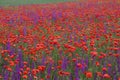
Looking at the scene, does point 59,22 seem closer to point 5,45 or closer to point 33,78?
point 5,45

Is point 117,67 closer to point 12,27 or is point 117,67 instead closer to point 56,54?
point 56,54

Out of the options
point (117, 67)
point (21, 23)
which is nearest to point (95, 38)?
point (117, 67)

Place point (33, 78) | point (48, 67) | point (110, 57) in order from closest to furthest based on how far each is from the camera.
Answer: point (33, 78)
point (48, 67)
point (110, 57)

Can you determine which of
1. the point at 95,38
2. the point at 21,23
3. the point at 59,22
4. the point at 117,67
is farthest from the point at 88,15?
the point at 117,67

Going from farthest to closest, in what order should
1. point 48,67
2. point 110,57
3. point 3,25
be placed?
point 3,25, point 110,57, point 48,67

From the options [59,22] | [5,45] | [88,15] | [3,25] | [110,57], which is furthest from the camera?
[88,15]

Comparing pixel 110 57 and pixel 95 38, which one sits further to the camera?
pixel 95 38

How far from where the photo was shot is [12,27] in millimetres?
9555

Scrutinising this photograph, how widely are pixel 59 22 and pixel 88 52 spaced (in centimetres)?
454

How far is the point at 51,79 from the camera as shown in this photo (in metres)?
4.91

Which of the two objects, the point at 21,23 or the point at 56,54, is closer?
the point at 56,54

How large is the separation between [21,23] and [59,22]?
4.05ft

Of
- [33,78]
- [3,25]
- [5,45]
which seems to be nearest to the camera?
[33,78]

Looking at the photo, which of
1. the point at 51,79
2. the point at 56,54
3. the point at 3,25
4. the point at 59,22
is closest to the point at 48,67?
the point at 51,79
